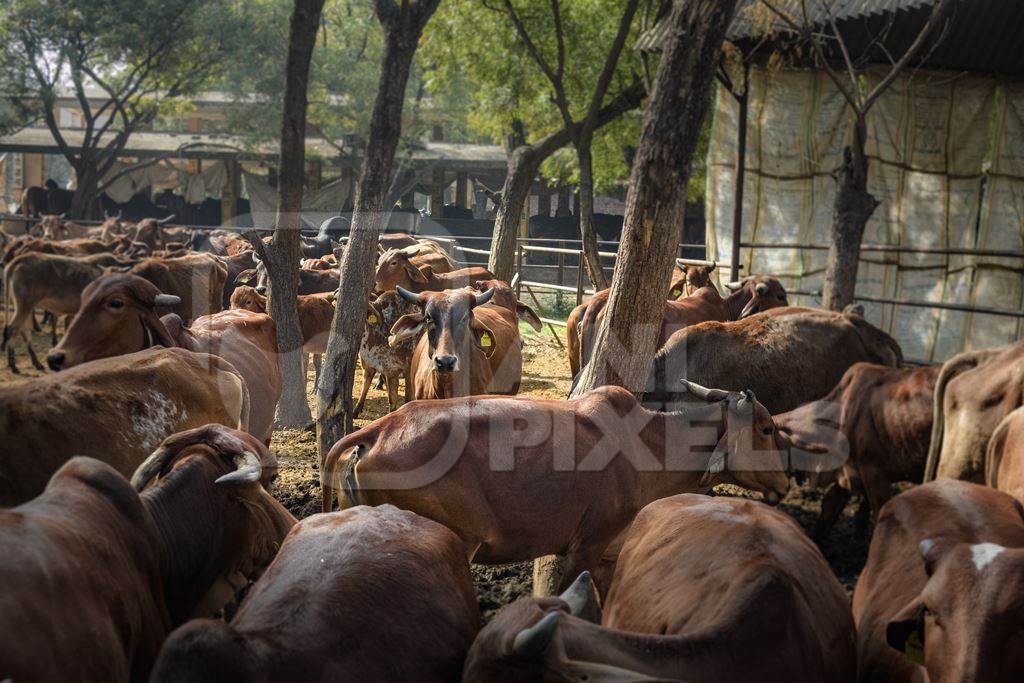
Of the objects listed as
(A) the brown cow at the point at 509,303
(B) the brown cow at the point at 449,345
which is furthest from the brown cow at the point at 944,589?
(A) the brown cow at the point at 509,303

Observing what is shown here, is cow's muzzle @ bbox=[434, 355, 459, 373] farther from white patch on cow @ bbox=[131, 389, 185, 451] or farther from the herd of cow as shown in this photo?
white patch on cow @ bbox=[131, 389, 185, 451]

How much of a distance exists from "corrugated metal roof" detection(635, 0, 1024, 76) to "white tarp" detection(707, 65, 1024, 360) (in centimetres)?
75

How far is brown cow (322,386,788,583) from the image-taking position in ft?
16.7

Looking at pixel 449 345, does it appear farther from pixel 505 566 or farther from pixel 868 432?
pixel 868 432

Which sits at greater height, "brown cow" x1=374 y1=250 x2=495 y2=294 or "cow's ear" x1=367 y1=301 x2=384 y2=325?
"brown cow" x1=374 y1=250 x2=495 y2=294

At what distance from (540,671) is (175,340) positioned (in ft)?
18.2

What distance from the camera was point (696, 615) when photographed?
3748 millimetres

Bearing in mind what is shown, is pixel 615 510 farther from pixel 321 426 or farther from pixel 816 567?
pixel 321 426

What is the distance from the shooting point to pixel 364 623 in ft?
11.6

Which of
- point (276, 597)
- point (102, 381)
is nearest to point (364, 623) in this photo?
point (276, 597)

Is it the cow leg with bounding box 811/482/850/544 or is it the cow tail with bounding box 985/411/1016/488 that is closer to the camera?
the cow tail with bounding box 985/411/1016/488

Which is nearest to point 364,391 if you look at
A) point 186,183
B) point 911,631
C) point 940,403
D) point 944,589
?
point 940,403

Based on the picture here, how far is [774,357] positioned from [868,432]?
1.69 metres

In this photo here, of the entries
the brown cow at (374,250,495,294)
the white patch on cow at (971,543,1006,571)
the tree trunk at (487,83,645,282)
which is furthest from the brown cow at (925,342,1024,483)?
the tree trunk at (487,83,645,282)
